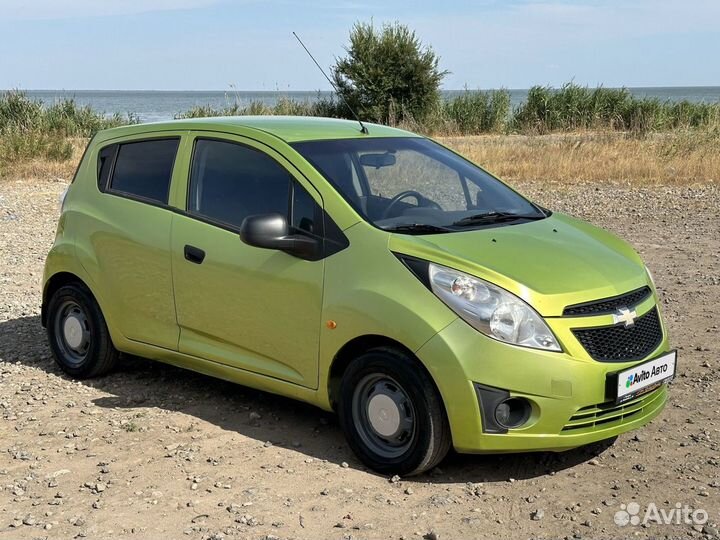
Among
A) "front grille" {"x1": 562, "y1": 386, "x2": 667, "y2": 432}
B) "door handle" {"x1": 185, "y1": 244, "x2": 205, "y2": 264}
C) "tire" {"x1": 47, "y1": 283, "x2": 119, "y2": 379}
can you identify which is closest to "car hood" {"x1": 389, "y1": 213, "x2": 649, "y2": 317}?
"front grille" {"x1": 562, "y1": 386, "x2": 667, "y2": 432}

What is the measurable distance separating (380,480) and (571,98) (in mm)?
28395

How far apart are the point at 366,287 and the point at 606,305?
46.6 inches

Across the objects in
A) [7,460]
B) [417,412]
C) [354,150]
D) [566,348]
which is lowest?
[7,460]

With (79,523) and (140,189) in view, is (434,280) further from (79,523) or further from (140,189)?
(140,189)

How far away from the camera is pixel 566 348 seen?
417 centimetres

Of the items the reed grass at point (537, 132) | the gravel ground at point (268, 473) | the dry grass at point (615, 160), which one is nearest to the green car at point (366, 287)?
the gravel ground at point (268, 473)

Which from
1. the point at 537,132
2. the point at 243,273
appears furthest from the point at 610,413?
the point at 537,132

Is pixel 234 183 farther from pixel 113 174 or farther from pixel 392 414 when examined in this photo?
pixel 392 414

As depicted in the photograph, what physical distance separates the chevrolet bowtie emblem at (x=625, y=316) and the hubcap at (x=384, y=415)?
109 centimetres

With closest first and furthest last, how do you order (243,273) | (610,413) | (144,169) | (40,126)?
(610,413) < (243,273) < (144,169) < (40,126)

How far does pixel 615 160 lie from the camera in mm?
17531

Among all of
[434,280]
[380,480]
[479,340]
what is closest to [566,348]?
[479,340]

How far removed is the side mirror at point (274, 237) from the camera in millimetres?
4719

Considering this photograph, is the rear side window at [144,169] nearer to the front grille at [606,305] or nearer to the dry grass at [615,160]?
the front grille at [606,305]
